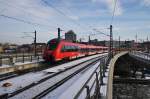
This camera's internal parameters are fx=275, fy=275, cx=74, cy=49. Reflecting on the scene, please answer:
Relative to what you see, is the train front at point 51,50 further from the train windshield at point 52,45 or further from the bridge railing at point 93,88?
the bridge railing at point 93,88

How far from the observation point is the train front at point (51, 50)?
31984 millimetres

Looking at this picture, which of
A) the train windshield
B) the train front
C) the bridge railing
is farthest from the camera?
the train windshield

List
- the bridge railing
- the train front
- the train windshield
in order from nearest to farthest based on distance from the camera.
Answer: the bridge railing → the train front → the train windshield

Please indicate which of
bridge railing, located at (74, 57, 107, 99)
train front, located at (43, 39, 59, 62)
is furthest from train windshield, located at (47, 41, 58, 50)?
bridge railing, located at (74, 57, 107, 99)

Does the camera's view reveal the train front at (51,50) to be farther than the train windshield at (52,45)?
No

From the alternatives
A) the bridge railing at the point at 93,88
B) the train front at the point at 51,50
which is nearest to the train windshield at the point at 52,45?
the train front at the point at 51,50

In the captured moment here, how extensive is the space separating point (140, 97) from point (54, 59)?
11.6 metres

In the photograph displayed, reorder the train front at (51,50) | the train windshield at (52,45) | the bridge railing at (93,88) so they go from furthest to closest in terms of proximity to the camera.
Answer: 1. the train windshield at (52,45)
2. the train front at (51,50)
3. the bridge railing at (93,88)

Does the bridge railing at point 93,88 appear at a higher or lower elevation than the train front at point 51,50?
lower

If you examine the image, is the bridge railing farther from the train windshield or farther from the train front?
the train windshield

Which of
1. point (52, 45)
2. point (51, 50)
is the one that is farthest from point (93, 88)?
point (52, 45)

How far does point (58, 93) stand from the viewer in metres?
14.1

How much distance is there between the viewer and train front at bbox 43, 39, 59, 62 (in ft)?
105

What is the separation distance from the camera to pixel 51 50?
32.4 m
